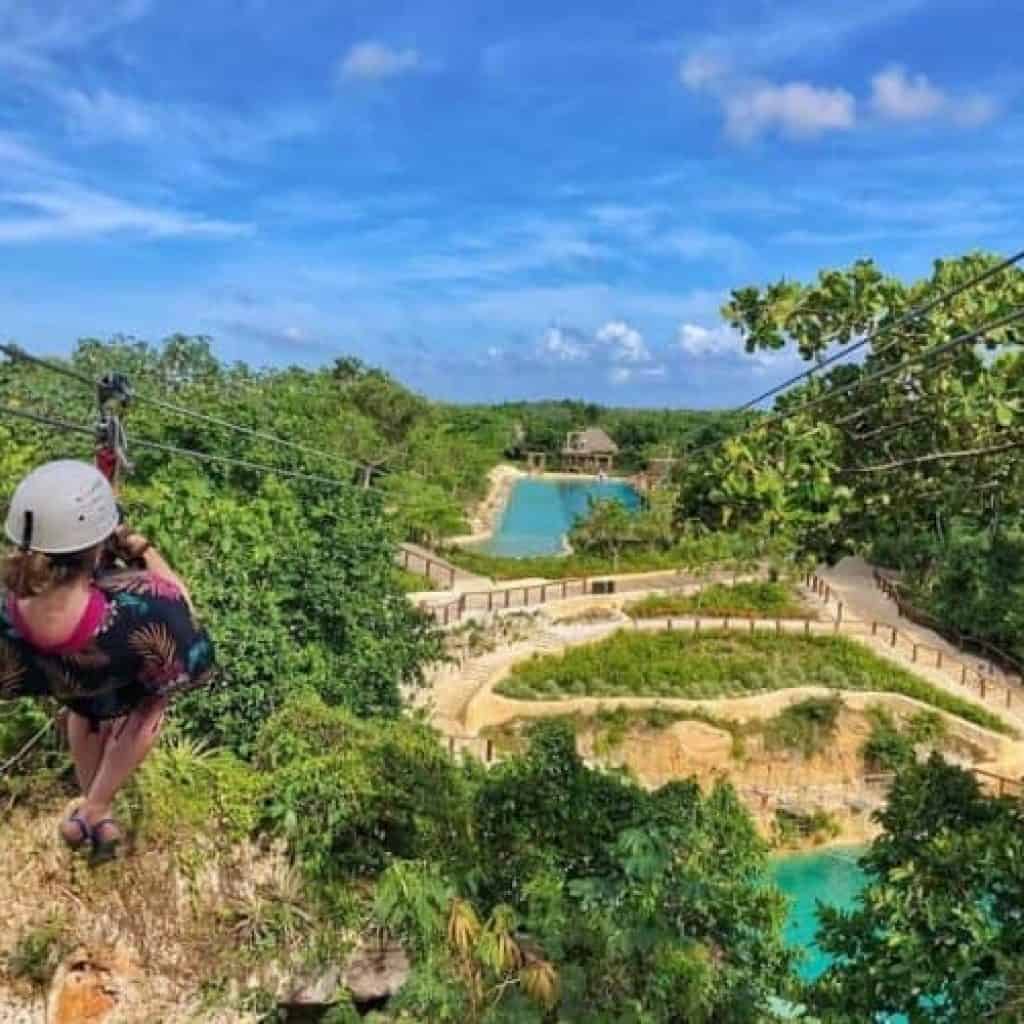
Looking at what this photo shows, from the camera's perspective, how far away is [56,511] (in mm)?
1758

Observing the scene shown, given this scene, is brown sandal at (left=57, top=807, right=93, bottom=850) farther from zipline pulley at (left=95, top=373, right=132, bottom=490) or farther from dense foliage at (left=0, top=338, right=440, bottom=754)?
dense foliage at (left=0, top=338, right=440, bottom=754)

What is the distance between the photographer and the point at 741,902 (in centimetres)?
506

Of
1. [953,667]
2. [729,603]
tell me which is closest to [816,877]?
[953,667]

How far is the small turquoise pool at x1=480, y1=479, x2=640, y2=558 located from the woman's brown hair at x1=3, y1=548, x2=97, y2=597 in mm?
25405

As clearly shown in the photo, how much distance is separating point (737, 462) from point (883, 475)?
1.10m

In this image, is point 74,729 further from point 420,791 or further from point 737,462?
point 420,791

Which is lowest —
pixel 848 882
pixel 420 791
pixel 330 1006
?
pixel 848 882

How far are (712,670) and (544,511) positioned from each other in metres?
24.7

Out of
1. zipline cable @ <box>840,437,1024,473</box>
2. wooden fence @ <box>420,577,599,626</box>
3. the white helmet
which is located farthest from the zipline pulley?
wooden fence @ <box>420,577,599,626</box>

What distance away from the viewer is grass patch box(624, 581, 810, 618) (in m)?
19.6

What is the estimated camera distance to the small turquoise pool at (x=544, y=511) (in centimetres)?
3059

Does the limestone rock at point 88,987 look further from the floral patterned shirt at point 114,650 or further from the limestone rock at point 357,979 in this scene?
the floral patterned shirt at point 114,650

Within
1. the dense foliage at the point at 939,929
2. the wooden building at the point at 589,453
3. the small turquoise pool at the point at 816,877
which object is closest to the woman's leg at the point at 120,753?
the dense foliage at the point at 939,929

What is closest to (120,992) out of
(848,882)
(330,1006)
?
(330,1006)
